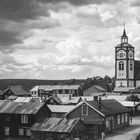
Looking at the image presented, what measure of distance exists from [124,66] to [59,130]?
85.1 metres

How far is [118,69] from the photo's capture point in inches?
5162

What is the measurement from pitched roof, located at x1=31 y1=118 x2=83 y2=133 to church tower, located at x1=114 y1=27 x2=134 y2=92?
80011mm

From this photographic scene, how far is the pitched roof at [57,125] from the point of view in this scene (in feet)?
160

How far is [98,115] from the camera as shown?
186ft

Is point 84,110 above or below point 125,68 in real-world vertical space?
below

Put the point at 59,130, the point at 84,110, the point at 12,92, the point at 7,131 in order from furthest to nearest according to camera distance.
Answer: the point at 12,92 < the point at 84,110 < the point at 7,131 < the point at 59,130

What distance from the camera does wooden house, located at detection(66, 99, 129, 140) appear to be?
179ft

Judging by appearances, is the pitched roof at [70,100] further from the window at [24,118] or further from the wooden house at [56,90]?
the wooden house at [56,90]

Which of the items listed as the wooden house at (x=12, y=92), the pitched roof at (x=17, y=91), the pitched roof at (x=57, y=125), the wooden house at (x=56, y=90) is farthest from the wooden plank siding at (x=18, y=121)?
the wooden house at (x=56, y=90)

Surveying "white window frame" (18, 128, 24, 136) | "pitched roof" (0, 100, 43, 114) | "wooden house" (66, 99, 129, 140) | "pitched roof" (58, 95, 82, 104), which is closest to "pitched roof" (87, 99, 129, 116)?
"wooden house" (66, 99, 129, 140)

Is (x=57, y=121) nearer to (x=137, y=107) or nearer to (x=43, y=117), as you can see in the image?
(x=43, y=117)

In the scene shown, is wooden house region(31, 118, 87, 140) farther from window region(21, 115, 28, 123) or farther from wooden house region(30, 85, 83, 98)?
wooden house region(30, 85, 83, 98)

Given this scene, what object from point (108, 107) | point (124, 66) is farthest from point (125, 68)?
point (108, 107)

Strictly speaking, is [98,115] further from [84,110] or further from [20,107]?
[20,107]
